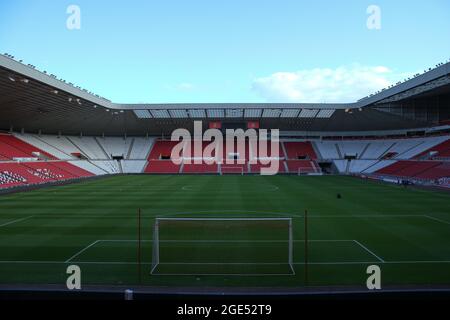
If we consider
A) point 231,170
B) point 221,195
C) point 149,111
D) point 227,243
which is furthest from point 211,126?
point 227,243

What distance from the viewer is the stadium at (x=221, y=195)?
10.8 metres

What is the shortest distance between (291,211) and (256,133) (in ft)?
148

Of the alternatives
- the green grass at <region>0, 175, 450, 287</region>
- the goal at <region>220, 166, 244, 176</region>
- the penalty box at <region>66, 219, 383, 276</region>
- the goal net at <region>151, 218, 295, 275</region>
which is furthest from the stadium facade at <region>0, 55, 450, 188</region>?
the goal net at <region>151, 218, 295, 275</region>

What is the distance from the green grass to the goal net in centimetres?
4

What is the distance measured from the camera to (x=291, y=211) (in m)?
21.4

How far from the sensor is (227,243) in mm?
14023

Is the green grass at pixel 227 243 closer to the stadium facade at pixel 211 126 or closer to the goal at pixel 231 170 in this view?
the stadium facade at pixel 211 126

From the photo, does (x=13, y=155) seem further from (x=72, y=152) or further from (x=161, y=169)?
(x=161, y=169)

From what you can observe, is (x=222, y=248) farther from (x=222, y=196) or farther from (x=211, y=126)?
(x=211, y=126)

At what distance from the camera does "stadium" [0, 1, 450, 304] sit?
10.8 m

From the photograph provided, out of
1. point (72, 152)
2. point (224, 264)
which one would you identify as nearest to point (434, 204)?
point (224, 264)

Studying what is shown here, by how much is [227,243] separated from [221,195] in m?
15.1

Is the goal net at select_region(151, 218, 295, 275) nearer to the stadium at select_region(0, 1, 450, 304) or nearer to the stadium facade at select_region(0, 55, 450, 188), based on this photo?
the stadium at select_region(0, 1, 450, 304)
